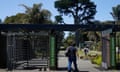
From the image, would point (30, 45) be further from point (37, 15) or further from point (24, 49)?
point (37, 15)

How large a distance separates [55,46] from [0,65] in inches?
195

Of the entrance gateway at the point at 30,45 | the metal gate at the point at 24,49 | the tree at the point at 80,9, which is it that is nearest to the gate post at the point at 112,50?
the entrance gateway at the point at 30,45

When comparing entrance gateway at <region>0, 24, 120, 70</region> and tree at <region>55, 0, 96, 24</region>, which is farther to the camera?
tree at <region>55, 0, 96, 24</region>

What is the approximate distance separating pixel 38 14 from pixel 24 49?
31.1 metres

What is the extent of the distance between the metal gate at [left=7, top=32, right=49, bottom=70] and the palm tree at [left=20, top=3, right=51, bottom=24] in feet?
95.5

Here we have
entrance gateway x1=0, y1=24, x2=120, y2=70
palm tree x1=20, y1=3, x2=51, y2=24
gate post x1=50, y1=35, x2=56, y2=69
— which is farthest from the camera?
palm tree x1=20, y1=3, x2=51, y2=24

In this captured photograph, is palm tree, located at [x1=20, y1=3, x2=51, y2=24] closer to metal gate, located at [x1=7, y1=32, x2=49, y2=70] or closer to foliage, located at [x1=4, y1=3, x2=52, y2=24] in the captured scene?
foliage, located at [x1=4, y1=3, x2=52, y2=24]

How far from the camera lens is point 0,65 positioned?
1072 inches

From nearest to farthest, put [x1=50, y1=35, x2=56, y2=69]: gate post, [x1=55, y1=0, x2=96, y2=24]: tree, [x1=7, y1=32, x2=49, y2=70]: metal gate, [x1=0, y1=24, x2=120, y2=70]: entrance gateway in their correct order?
[x1=50, y1=35, x2=56, y2=69]: gate post
[x1=0, y1=24, x2=120, y2=70]: entrance gateway
[x1=7, y1=32, x2=49, y2=70]: metal gate
[x1=55, y1=0, x2=96, y2=24]: tree

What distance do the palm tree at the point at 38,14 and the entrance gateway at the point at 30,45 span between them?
29.5 m

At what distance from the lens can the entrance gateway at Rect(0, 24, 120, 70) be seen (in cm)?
2452

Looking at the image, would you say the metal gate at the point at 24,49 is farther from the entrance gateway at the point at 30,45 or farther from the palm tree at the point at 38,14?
the palm tree at the point at 38,14

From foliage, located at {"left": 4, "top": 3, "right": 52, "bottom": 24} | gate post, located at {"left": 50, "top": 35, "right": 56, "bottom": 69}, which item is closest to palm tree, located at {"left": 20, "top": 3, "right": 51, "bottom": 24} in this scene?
foliage, located at {"left": 4, "top": 3, "right": 52, "bottom": 24}

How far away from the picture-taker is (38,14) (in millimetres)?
58500
